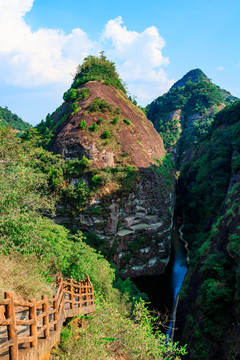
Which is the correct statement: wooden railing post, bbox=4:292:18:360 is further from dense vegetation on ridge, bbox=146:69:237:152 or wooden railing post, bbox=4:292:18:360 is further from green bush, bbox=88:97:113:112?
dense vegetation on ridge, bbox=146:69:237:152

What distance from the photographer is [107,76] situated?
40.9 metres

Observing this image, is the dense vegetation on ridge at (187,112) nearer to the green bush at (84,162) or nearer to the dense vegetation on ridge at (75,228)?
the dense vegetation on ridge at (75,228)

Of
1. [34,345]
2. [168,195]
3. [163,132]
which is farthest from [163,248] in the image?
[163,132]

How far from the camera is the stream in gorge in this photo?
75.1 feet

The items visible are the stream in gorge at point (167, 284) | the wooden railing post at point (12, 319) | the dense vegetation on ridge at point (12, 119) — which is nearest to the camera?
the wooden railing post at point (12, 319)

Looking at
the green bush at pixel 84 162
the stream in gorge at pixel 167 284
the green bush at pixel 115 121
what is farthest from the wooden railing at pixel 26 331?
the green bush at pixel 115 121

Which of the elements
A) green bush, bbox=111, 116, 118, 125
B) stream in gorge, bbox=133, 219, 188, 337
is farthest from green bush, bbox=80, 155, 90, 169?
stream in gorge, bbox=133, 219, 188, 337

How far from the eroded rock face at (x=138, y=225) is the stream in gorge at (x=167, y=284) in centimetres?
94

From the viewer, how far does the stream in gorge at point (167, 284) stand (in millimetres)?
22891

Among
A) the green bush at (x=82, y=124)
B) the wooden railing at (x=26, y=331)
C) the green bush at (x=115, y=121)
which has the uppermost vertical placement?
the green bush at (x=115, y=121)

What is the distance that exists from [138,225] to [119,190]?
5068mm

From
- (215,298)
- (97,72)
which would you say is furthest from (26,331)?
(97,72)

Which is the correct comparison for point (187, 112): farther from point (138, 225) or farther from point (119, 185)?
point (138, 225)

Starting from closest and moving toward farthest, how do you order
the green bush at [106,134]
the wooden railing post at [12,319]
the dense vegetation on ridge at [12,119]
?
the wooden railing post at [12,319] → the green bush at [106,134] → the dense vegetation on ridge at [12,119]
